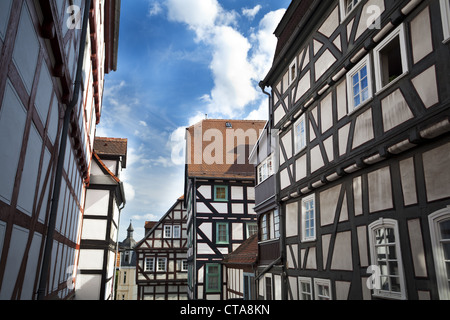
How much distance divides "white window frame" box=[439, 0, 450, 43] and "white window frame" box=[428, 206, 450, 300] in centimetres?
253

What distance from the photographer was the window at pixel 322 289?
31.0 feet

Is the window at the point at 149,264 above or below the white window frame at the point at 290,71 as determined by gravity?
below

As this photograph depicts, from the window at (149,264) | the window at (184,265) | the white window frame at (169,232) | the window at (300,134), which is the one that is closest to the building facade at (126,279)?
the window at (149,264)

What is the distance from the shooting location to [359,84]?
336 inches

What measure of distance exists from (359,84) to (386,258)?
3.70 m

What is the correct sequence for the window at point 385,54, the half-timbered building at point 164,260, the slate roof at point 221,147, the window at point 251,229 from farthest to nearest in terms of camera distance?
the half-timbered building at point 164,260 < the slate roof at point 221,147 < the window at point 251,229 < the window at point 385,54

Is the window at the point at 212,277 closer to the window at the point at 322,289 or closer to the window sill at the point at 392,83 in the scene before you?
the window at the point at 322,289

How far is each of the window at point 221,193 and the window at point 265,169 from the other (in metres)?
10.4

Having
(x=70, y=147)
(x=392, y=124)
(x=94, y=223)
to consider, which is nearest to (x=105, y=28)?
(x=70, y=147)

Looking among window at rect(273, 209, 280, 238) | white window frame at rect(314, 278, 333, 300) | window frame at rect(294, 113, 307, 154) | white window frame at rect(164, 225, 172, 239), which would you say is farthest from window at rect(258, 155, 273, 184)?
white window frame at rect(164, 225, 172, 239)

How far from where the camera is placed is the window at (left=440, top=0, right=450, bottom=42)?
5812 millimetres

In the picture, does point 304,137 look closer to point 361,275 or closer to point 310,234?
point 310,234

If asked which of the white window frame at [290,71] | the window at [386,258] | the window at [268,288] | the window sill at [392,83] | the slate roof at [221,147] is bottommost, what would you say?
the window at [268,288]

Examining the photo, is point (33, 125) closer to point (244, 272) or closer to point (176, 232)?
point (244, 272)
